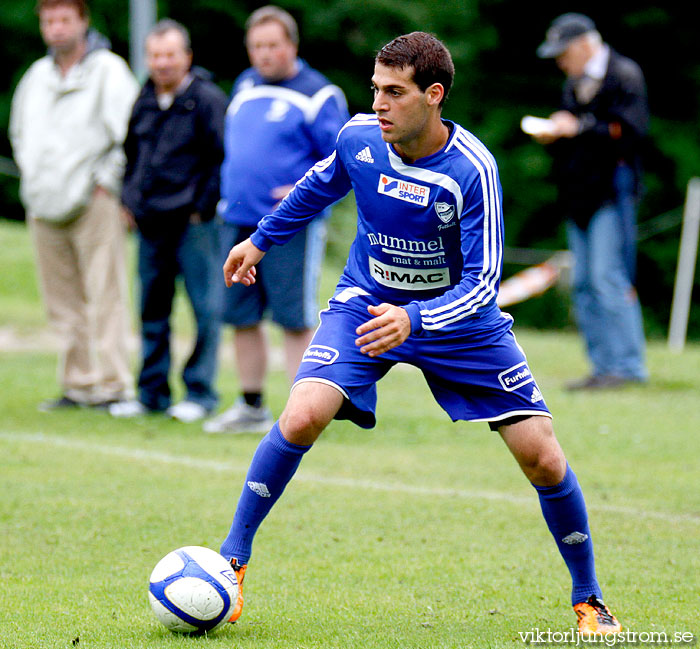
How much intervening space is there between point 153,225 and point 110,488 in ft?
8.83

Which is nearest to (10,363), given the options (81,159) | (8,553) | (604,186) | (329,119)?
(81,159)

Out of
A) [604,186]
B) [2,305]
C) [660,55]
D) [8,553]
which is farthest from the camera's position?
[660,55]

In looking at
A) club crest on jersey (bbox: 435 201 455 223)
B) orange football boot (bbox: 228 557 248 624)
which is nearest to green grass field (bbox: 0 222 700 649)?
→ orange football boot (bbox: 228 557 248 624)

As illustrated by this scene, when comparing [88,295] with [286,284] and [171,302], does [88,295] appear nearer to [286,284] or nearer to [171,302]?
[171,302]

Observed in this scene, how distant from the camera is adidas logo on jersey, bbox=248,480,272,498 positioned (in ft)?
13.9

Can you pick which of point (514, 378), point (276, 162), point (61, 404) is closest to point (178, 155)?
point (276, 162)

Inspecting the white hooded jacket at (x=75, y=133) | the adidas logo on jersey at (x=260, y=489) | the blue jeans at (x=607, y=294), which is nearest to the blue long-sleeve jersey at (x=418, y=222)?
the adidas logo on jersey at (x=260, y=489)

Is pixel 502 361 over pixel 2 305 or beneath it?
over

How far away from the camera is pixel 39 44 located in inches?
1096

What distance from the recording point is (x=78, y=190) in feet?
28.6

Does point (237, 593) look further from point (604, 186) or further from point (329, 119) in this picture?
point (604, 186)

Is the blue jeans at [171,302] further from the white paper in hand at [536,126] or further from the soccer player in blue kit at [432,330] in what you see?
the soccer player in blue kit at [432,330]

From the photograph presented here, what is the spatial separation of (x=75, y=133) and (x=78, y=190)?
0.44 m

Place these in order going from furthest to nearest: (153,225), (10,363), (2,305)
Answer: (2,305)
(10,363)
(153,225)
